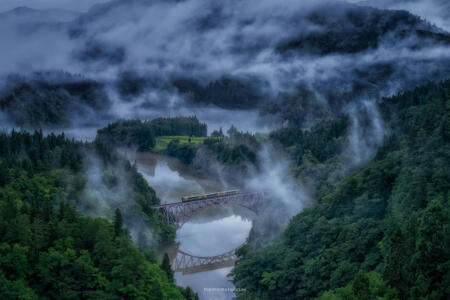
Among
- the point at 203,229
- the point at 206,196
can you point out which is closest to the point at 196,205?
the point at 206,196

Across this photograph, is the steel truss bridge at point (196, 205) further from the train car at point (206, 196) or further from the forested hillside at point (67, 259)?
the forested hillside at point (67, 259)

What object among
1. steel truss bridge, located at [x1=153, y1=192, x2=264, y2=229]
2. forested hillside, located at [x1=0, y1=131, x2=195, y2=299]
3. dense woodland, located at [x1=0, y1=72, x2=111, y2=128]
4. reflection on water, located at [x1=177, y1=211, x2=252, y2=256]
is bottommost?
forested hillside, located at [x1=0, y1=131, x2=195, y2=299]

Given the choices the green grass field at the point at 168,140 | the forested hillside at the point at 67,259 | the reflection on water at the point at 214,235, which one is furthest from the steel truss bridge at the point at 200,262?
the green grass field at the point at 168,140

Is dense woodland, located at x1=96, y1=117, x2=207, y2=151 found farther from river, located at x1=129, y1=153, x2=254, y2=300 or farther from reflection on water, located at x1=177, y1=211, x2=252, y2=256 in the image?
reflection on water, located at x1=177, y1=211, x2=252, y2=256

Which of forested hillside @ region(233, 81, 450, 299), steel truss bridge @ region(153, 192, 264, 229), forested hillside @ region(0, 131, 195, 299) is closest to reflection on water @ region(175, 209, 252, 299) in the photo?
steel truss bridge @ region(153, 192, 264, 229)

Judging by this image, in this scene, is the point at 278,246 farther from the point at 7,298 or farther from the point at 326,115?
the point at 326,115
